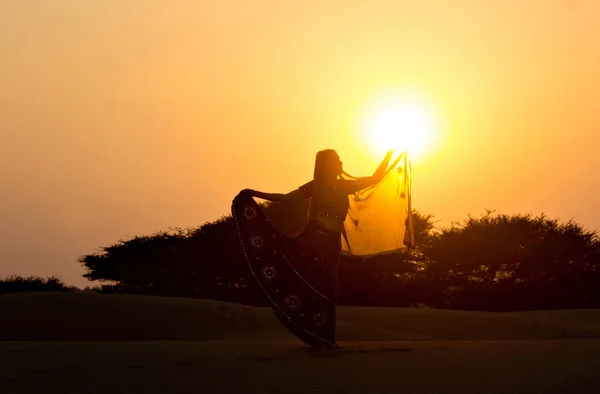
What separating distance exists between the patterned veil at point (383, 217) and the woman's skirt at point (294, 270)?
1.37m

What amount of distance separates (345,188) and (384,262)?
113 feet

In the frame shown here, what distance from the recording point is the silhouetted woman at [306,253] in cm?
1099

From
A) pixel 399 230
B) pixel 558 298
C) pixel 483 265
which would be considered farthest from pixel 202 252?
pixel 399 230

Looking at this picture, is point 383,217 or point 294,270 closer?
point 294,270

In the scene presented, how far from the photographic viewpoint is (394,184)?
13.0 meters

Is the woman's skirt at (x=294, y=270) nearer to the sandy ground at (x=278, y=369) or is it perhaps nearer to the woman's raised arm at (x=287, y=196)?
the woman's raised arm at (x=287, y=196)

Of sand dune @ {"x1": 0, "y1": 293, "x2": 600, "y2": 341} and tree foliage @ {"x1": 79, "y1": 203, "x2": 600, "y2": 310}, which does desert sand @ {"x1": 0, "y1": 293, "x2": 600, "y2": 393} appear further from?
tree foliage @ {"x1": 79, "y1": 203, "x2": 600, "y2": 310}

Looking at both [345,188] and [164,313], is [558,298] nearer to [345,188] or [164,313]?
[164,313]

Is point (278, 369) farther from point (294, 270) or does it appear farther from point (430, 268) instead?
point (430, 268)

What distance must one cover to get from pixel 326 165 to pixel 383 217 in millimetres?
1899

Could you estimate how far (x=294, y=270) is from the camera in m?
11.1

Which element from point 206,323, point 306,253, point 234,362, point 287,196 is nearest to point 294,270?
point 306,253

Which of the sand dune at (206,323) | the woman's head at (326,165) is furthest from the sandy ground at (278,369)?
the sand dune at (206,323)

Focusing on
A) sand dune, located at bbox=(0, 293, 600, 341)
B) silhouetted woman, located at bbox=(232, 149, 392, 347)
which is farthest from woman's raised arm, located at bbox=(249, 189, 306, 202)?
sand dune, located at bbox=(0, 293, 600, 341)
